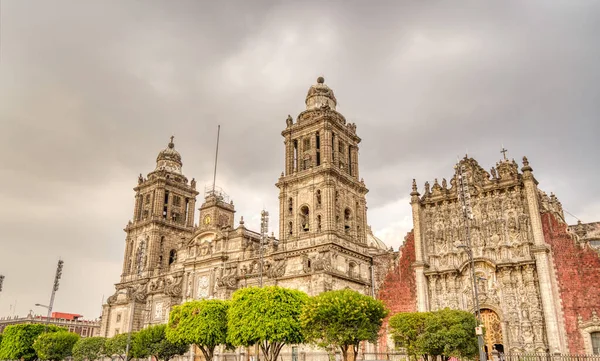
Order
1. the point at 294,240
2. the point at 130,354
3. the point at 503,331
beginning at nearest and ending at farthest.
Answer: the point at 503,331, the point at 130,354, the point at 294,240

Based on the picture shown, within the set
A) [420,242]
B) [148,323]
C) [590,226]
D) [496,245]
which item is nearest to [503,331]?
[496,245]

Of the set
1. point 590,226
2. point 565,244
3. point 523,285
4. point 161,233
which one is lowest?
point 523,285

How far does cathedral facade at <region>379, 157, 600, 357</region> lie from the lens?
106ft

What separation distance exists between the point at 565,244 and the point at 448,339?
1166cm

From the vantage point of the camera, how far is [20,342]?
175 feet

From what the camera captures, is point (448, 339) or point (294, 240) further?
point (294, 240)

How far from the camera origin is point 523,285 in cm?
3488

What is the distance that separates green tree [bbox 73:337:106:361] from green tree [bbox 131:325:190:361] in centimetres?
624

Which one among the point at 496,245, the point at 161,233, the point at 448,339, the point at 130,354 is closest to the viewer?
the point at 448,339

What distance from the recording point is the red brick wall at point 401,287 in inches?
1509

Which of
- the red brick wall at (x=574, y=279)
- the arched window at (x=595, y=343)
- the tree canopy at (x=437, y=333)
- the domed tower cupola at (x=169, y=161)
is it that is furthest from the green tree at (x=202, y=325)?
the domed tower cupola at (x=169, y=161)

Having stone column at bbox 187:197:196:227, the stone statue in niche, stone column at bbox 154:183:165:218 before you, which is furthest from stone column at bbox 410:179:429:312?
stone column at bbox 187:197:196:227

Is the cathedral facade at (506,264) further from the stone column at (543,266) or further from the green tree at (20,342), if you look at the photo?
the green tree at (20,342)

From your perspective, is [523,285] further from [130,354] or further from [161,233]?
[161,233]
